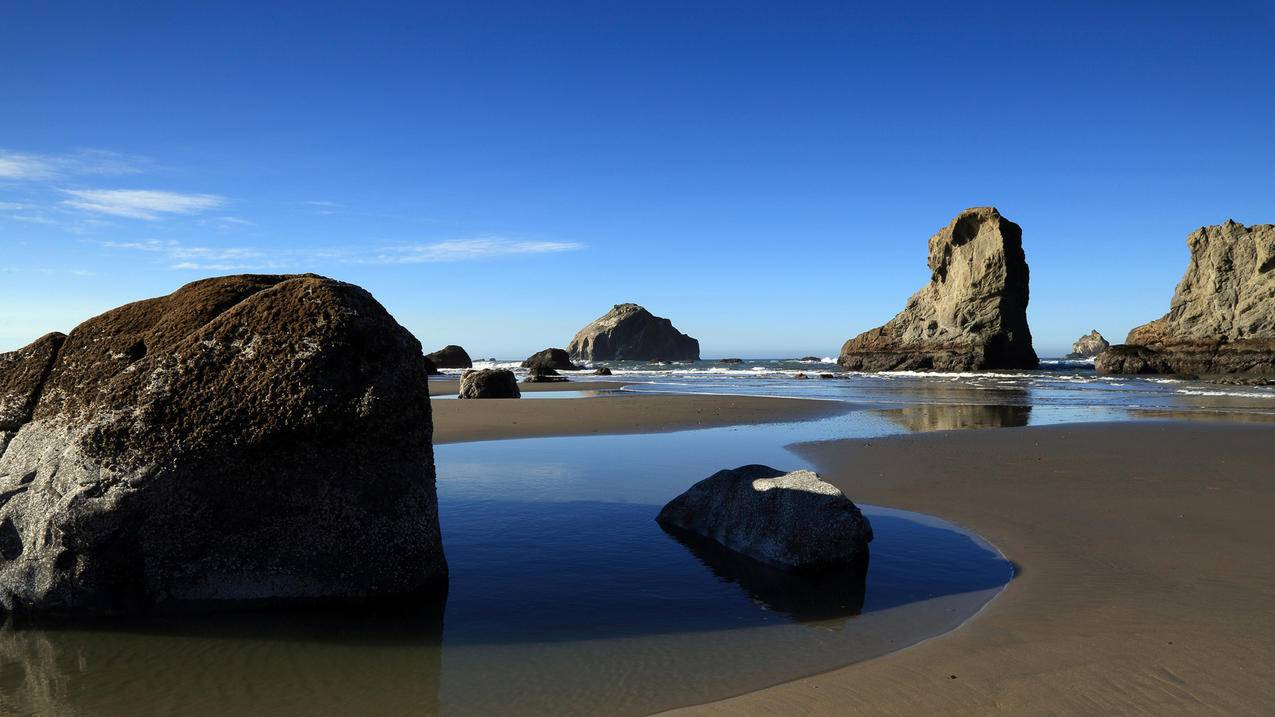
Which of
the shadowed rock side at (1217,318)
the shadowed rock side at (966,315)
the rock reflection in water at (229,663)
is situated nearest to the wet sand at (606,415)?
the rock reflection in water at (229,663)

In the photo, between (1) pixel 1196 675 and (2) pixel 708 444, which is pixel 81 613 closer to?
(1) pixel 1196 675

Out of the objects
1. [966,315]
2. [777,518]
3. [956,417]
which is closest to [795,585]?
[777,518]

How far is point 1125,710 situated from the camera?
12.7ft

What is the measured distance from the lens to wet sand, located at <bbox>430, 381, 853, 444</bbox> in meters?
16.5

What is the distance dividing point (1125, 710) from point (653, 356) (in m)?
138

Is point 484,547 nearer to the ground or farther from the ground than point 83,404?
nearer to the ground

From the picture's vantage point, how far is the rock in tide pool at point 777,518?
635 centimetres

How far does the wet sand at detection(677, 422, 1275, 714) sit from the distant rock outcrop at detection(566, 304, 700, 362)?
417 feet

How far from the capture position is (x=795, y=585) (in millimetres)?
6031

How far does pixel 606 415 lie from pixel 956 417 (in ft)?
30.5

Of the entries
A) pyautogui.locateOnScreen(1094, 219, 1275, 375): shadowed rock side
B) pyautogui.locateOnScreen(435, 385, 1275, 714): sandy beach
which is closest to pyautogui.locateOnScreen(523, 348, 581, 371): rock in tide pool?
pyautogui.locateOnScreen(1094, 219, 1275, 375): shadowed rock side

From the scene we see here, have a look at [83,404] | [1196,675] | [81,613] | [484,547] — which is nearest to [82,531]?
[81,613]

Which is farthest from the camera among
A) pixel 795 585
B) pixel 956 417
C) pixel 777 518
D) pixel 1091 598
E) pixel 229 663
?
pixel 956 417

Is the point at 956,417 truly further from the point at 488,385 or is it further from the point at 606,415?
the point at 488,385
